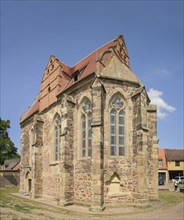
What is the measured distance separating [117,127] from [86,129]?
2.16 m

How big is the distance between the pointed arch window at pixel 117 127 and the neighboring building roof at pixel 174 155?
3509cm

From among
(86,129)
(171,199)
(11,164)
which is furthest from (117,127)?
(11,164)

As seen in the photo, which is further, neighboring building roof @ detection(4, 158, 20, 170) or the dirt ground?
neighboring building roof @ detection(4, 158, 20, 170)

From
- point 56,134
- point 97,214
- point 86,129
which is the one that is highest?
point 86,129

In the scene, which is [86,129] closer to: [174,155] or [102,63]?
[102,63]

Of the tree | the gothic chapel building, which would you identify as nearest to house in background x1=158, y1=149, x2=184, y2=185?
the tree

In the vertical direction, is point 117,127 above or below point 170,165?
above

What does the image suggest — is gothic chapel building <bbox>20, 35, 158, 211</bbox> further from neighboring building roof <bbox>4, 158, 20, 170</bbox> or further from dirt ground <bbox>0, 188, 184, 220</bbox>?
neighboring building roof <bbox>4, 158, 20, 170</bbox>

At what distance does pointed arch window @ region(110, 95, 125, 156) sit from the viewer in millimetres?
17578

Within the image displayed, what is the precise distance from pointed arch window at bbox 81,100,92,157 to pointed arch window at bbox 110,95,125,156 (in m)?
1.49

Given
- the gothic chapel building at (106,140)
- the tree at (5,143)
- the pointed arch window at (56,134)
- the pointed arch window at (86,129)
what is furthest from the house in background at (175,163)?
the pointed arch window at (86,129)

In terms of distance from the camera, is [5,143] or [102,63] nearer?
[102,63]

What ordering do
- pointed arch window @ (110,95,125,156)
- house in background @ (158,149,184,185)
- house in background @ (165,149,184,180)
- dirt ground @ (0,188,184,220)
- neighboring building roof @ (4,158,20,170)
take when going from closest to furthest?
dirt ground @ (0,188,184,220)
pointed arch window @ (110,95,125,156)
house in background @ (158,149,184,185)
house in background @ (165,149,184,180)
neighboring building roof @ (4,158,20,170)

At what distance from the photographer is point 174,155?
51.0 meters
